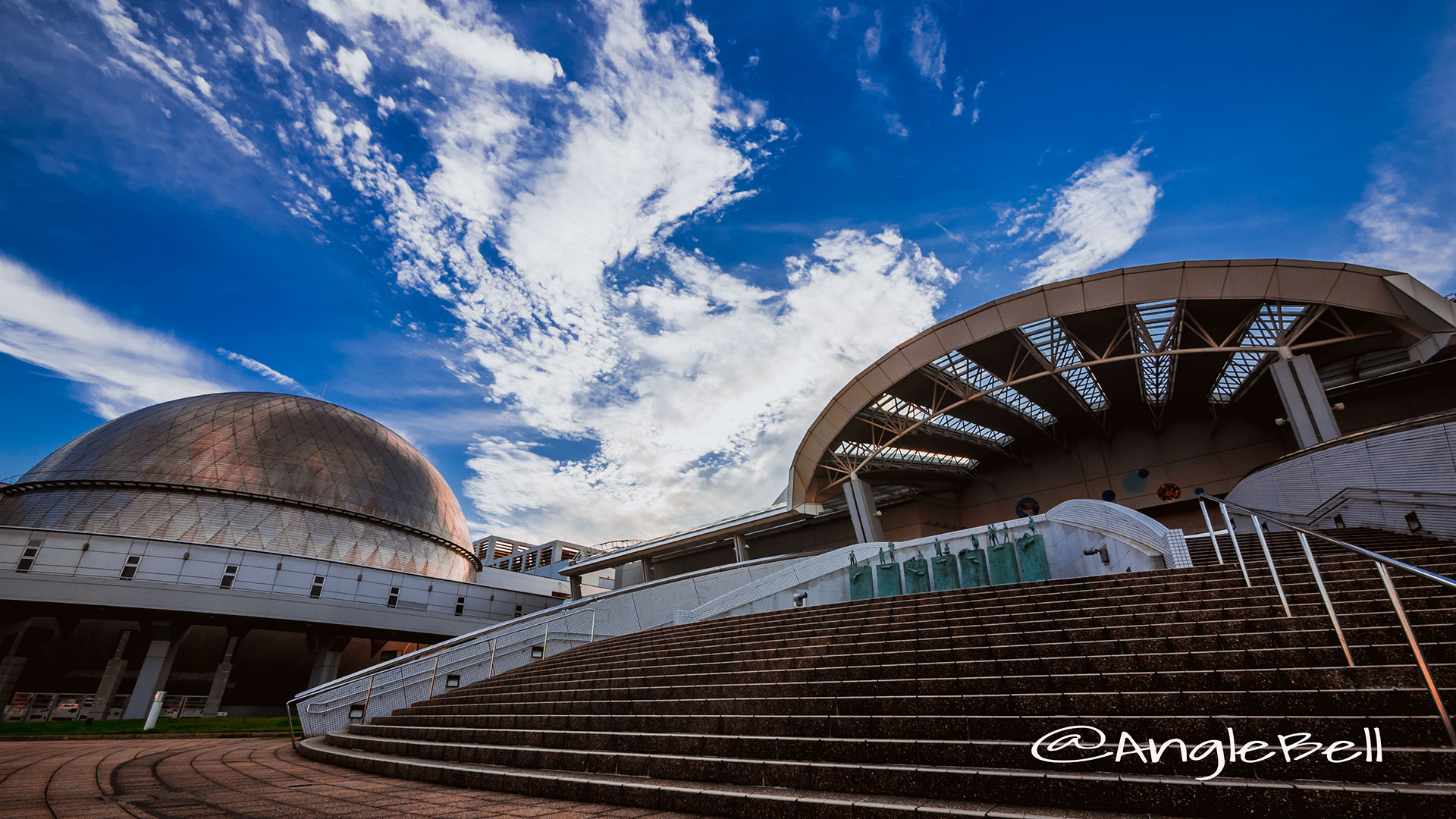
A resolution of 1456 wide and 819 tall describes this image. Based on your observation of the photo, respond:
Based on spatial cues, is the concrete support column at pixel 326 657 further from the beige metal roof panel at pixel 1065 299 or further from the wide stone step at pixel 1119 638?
the beige metal roof panel at pixel 1065 299

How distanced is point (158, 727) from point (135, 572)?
33.0 feet

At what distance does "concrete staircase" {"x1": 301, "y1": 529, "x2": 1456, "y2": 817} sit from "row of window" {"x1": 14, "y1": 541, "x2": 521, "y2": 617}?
69.4 ft

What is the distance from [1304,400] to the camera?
19.3 metres

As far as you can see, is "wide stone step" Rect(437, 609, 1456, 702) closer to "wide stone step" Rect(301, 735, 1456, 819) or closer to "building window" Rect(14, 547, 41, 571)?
"wide stone step" Rect(301, 735, 1456, 819)

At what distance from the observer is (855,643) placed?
26.4 feet

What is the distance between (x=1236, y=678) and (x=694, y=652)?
25.2 feet

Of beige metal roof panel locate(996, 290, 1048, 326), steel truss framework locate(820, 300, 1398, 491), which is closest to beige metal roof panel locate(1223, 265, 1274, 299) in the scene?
steel truss framework locate(820, 300, 1398, 491)

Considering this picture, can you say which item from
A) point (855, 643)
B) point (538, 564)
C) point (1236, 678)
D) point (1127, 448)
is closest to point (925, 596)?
point (855, 643)

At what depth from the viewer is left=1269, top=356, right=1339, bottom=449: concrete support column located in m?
18.4

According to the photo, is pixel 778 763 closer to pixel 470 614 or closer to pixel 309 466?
pixel 470 614

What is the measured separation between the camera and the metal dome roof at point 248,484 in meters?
29.4

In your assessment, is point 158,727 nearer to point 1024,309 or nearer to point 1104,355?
point 1024,309

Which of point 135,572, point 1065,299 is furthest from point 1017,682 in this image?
point 135,572

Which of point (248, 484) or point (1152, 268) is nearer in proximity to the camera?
point (1152, 268)
